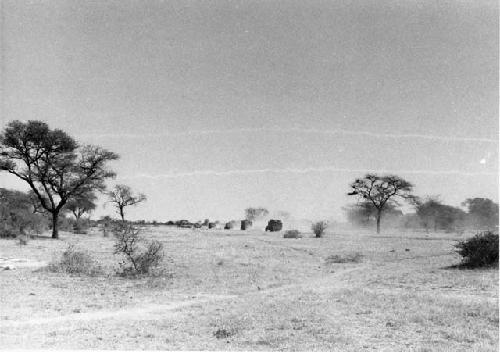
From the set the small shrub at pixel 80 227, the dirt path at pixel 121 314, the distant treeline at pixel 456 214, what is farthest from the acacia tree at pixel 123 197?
the distant treeline at pixel 456 214

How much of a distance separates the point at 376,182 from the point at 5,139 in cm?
3973

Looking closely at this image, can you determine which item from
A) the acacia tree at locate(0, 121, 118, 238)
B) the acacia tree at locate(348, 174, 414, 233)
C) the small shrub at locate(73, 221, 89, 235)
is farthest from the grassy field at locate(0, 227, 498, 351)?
the acacia tree at locate(348, 174, 414, 233)

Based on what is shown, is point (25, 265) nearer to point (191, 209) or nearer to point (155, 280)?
point (155, 280)

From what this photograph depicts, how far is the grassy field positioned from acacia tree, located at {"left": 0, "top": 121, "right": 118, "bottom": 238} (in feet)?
58.4

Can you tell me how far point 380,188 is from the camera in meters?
53.8

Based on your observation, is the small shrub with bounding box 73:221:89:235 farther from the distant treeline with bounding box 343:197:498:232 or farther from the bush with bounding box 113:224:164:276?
the distant treeline with bounding box 343:197:498:232

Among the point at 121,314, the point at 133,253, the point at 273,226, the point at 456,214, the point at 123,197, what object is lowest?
the point at 121,314

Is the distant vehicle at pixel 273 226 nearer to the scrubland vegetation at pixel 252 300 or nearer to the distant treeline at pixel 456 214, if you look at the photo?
the distant treeline at pixel 456 214

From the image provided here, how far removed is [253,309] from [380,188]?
46760 millimetres

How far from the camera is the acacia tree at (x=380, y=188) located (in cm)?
5297

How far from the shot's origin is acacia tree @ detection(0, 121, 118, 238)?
30.0 meters

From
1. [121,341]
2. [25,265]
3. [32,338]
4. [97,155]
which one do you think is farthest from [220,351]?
[97,155]

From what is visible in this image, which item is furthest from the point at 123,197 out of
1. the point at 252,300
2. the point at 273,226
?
the point at 252,300

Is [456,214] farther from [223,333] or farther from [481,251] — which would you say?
[223,333]
